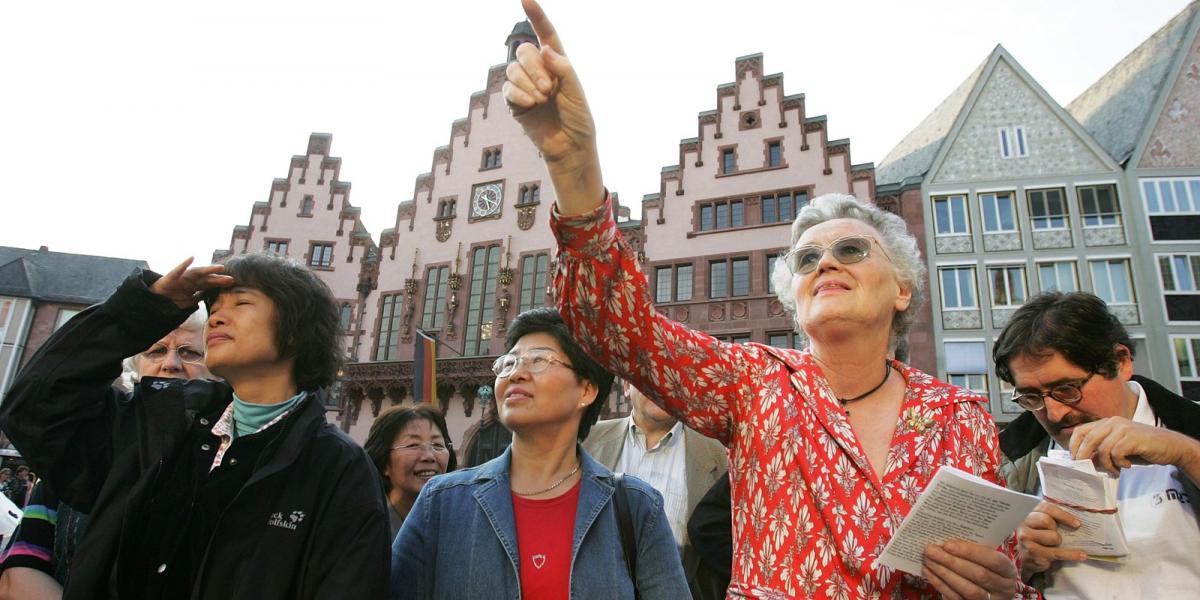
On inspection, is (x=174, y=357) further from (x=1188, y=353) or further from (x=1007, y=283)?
(x=1188, y=353)

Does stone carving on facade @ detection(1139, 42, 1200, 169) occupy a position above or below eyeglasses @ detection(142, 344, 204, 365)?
above

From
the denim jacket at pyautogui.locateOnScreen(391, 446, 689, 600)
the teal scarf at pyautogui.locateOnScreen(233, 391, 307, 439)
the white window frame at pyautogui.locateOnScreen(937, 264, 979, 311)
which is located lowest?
the denim jacket at pyautogui.locateOnScreen(391, 446, 689, 600)

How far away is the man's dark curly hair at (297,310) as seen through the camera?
8.39 feet

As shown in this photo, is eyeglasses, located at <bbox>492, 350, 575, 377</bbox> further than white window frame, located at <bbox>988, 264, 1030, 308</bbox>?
No

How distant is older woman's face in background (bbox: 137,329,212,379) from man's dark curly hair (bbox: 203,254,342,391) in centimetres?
77

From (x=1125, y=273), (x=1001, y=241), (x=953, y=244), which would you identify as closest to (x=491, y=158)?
(x=953, y=244)

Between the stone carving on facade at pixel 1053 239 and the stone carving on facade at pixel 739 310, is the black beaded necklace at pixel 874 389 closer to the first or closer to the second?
the stone carving on facade at pixel 739 310

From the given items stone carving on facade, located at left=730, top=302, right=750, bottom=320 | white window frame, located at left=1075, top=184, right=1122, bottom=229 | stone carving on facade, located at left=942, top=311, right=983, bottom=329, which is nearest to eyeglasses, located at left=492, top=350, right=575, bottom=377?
stone carving on facade, located at left=730, top=302, right=750, bottom=320

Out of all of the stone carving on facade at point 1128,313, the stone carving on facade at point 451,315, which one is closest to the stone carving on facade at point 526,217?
the stone carving on facade at point 451,315

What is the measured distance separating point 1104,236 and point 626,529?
22.6m

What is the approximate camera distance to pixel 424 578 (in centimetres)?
231

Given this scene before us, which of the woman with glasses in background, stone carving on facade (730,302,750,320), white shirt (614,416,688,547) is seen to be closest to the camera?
white shirt (614,416,688,547)

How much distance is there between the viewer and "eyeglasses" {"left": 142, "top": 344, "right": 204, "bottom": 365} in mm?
3160

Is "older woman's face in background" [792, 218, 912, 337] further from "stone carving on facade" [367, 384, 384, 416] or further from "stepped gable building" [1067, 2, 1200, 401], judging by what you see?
"stone carving on facade" [367, 384, 384, 416]
